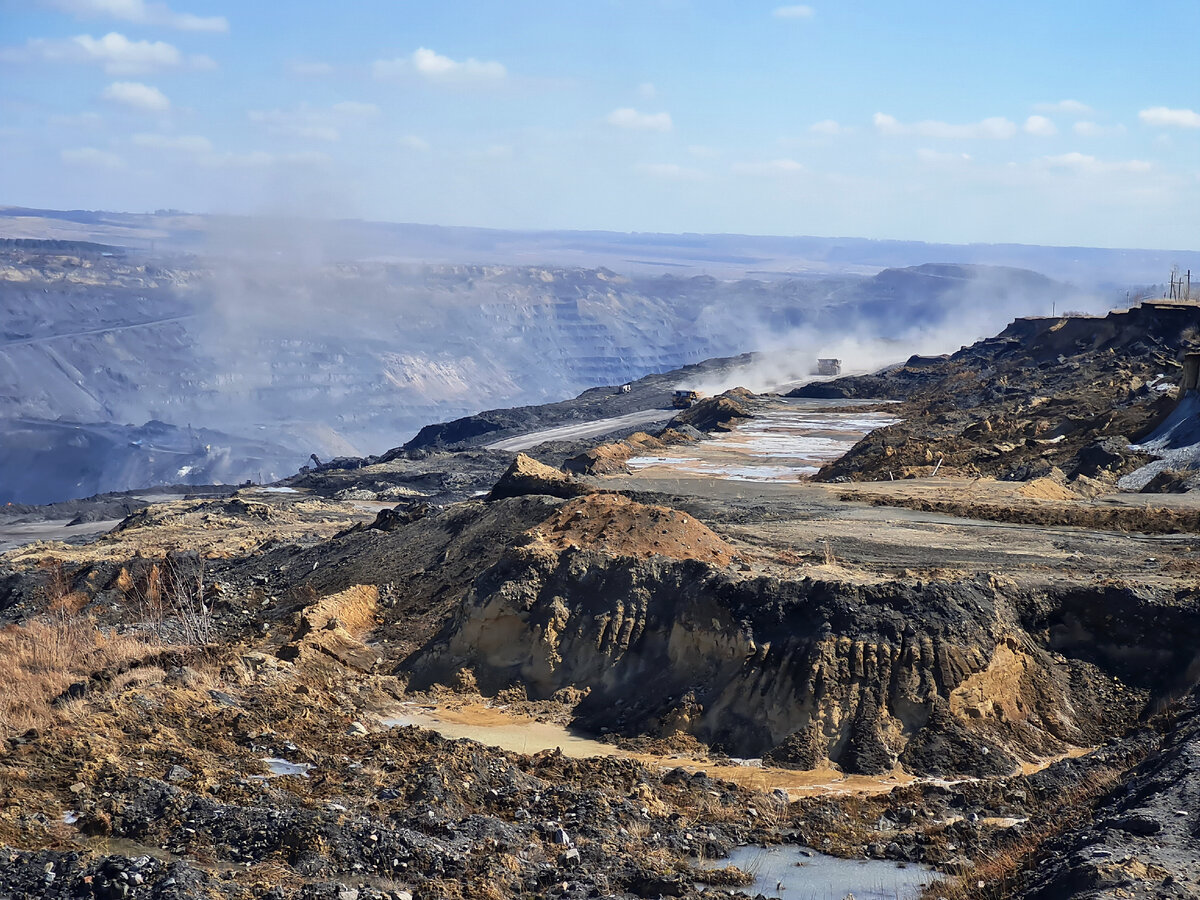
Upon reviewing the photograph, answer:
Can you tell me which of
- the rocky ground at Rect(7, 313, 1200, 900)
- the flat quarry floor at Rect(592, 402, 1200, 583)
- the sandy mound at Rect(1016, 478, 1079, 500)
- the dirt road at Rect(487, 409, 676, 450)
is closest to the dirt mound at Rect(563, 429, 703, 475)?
the flat quarry floor at Rect(592, 402, 1200, 583)

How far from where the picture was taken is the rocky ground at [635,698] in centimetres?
1131

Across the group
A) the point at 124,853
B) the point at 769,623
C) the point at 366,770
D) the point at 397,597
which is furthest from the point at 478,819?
the point at 397,597

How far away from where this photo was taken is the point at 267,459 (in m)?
126

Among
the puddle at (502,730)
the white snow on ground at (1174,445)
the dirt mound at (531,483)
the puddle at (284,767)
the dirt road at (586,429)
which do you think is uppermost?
the white snow on ground at (1174,445)

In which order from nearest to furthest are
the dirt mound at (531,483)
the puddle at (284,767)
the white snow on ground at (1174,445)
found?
the puddle at (284,767), the white snow on ground at (1174,445), the dirt mound at (531,483)

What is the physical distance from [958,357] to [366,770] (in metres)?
73.9

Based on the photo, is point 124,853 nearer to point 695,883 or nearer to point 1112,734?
point 695,883

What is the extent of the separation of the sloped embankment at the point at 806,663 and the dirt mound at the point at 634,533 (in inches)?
32.2

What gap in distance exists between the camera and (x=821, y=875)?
11.9 metres

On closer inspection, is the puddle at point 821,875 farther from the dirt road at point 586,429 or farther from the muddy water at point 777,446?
the dirt road at point 586,429

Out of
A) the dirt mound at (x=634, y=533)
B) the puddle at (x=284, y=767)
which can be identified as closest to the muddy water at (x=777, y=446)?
the dirt mound at (x=634, y=533)

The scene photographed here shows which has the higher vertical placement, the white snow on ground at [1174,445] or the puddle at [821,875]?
the white snow on ground at [1174,445]

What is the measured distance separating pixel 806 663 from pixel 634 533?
18.1 ft

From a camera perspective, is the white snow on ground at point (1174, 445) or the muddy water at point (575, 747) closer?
the muddy water at point (575, 747)
